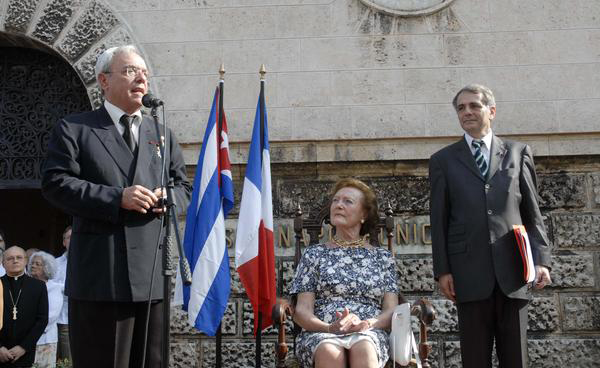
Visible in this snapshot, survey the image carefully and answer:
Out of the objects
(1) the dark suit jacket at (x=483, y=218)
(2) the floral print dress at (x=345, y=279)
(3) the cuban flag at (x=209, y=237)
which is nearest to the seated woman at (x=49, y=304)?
(3) the cuban flag at (x=209, y=237)

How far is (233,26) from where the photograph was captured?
19.5 ft

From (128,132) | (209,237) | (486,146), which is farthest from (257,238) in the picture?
(486,146)

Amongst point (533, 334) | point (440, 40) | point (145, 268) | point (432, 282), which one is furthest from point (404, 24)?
point (145, 268)

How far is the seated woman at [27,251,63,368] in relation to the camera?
5934 millimetres

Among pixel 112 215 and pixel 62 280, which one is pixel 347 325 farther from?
pixel 62 280

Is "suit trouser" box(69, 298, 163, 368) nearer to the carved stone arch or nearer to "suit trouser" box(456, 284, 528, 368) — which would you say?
"suit trouser" box(456, 284, 528, 368)

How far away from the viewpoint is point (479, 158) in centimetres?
402

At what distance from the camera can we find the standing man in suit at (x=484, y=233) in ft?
12.2

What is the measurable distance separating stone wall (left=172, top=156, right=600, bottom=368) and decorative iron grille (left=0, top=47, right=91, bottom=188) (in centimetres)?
193

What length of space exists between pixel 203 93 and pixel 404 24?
1822 mm

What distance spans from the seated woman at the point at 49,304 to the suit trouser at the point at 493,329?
11.9ft

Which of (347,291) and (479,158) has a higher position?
(479,158)

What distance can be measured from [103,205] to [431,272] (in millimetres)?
3165

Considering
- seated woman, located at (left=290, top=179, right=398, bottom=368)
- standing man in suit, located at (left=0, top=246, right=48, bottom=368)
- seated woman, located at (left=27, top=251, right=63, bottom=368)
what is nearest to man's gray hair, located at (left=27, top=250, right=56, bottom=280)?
seated woman, located at (left=27, top=251, right=63, bottom=368)
